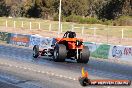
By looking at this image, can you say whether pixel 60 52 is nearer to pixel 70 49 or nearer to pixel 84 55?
pixel 70 49

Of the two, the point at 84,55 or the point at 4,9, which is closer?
the point at 84,55

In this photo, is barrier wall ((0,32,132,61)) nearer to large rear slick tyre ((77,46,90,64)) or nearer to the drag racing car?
the drag racing car

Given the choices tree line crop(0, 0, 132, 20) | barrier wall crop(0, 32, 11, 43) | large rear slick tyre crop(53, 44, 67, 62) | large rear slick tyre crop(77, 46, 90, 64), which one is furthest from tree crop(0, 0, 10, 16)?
large rear slick tyre crop(77, 46, 90, 64)

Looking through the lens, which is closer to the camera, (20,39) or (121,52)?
(121,52)

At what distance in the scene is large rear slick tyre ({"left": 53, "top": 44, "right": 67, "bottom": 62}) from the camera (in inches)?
850

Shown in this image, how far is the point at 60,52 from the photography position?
851 inches

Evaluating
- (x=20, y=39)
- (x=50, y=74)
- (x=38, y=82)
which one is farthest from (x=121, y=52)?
(x=20, y=39)

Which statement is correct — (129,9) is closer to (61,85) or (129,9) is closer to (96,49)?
(96,49)

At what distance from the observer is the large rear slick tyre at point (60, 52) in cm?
2158

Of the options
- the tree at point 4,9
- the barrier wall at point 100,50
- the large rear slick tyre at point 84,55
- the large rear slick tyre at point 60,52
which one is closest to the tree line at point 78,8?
the tree at point 4,9

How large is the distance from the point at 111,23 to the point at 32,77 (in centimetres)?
6183

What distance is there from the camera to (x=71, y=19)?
3393 inches

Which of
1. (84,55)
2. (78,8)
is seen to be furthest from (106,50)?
(78,8)

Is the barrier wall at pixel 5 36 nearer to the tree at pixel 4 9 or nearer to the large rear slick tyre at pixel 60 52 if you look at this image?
the large rear slick tyre at pixel 60 52
